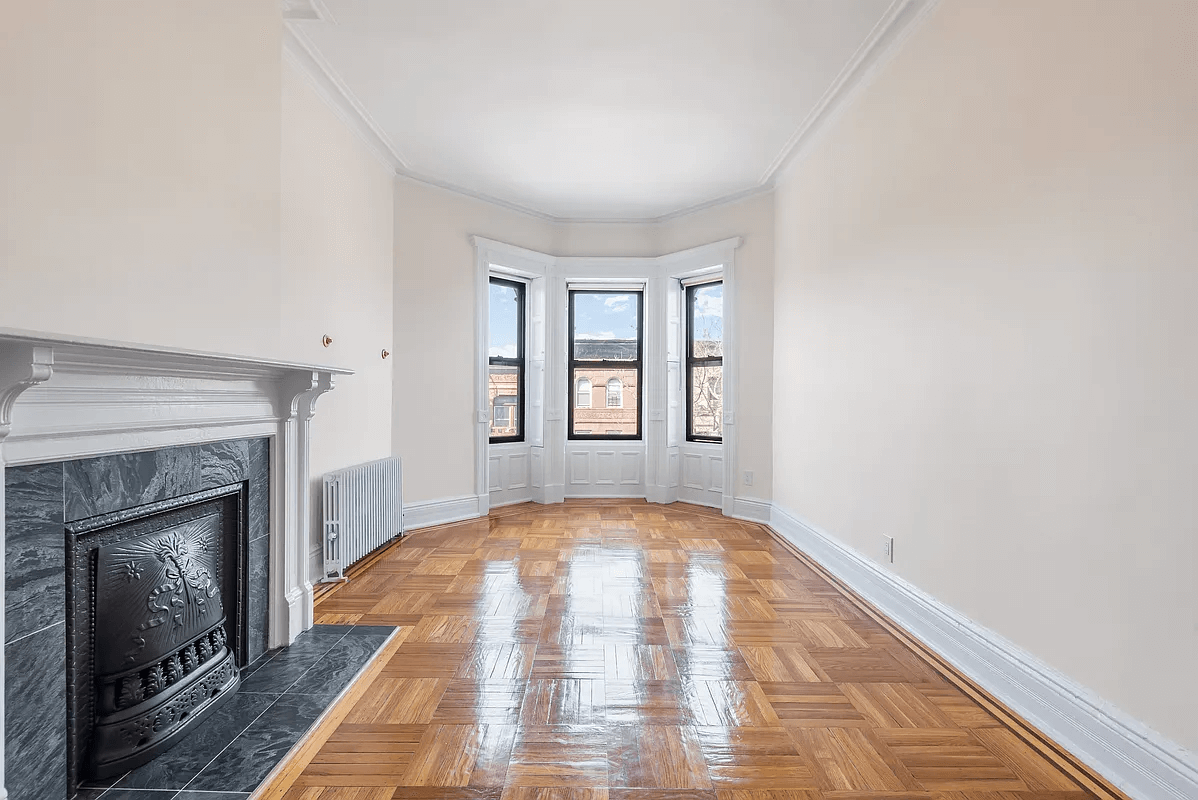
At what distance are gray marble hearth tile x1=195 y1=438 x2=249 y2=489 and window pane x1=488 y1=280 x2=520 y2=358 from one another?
12.2 ft

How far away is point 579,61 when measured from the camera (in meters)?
3.47

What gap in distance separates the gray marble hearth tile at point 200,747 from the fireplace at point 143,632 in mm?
33

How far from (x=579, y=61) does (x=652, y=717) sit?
3.29 meters

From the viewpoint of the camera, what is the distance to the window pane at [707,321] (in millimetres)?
6293

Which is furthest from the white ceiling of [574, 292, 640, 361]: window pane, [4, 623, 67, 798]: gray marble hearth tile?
[4, 623, 67, 798]: gray marble hearth tile

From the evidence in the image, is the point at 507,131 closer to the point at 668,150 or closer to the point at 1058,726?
the point at 668,150

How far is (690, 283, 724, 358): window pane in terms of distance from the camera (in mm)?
6293

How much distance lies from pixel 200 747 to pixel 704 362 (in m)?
5.23

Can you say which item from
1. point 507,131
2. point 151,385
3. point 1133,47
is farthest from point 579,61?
point 151,385

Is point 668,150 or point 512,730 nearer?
point 512,730

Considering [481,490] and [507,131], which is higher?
[507,131]

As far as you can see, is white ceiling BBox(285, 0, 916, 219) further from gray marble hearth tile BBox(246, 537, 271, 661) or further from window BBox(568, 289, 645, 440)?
gray marble hearth tile BBox(246, 537, 271, 661)

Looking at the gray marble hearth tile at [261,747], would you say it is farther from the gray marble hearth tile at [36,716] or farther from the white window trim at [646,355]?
the white window trim at [646,355]

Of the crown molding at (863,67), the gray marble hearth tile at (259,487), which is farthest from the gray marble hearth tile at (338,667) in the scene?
the crown molding at (863,67)
